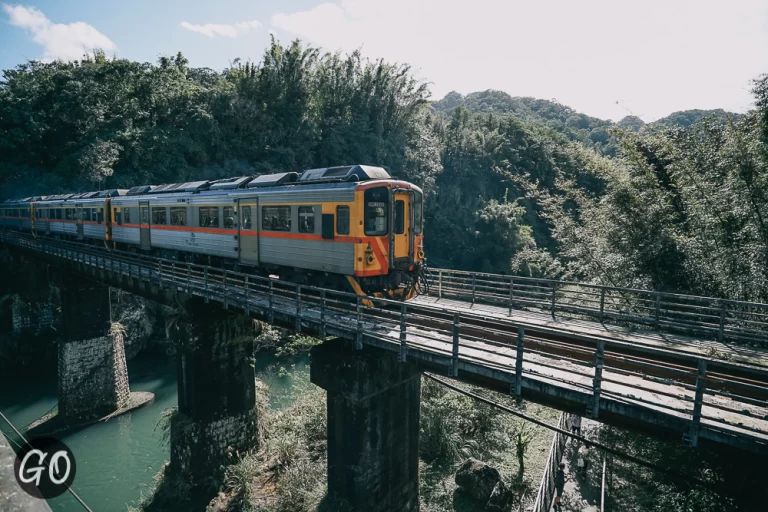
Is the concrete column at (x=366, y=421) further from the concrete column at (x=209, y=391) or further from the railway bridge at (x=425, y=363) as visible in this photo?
the concrete column at (x=209, y=391)

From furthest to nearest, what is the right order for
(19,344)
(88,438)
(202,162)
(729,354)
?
(202,162) < (19,344) < (88,438) < (729,354)

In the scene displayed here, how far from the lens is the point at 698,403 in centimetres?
537

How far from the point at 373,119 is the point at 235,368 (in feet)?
110

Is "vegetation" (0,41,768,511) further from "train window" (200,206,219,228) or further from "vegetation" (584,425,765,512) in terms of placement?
"train window" (200,206,219,228)

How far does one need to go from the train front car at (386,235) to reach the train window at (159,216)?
35.1ft

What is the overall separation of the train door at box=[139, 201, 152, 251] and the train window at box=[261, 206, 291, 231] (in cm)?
880

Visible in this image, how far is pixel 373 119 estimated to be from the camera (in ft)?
144

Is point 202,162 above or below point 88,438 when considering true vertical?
above

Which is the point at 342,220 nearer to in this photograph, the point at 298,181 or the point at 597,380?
the point at 298,181

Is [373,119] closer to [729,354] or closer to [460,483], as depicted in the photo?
[460,483]

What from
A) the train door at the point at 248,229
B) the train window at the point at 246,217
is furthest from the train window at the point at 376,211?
the train window at the point at 246,217

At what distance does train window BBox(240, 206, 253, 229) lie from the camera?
13.5 m

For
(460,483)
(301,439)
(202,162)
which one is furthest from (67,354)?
(202,162)

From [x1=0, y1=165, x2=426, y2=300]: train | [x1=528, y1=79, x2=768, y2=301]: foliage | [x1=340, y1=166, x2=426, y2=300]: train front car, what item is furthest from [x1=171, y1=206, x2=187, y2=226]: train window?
[x1=528, y1=79, x2=768, y2=301]: foliage
